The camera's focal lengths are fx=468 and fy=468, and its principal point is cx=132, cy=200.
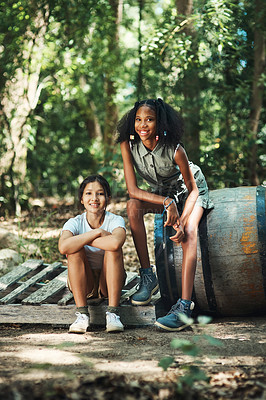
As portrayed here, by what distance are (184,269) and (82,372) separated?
122 cm

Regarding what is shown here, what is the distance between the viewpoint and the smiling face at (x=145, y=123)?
11.3 feet

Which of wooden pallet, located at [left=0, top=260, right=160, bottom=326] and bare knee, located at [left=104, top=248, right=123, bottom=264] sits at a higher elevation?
bare knee, located at [left=104, top=248, right=123, bottom=264]

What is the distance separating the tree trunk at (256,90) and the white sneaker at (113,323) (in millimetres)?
4307

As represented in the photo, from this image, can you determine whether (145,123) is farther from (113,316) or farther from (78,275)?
(113,316)

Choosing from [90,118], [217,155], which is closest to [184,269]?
[217,155]

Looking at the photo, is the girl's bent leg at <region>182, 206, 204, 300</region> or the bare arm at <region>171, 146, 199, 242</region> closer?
the girl's bent leg at <region>182, 206, 204, 300</region>

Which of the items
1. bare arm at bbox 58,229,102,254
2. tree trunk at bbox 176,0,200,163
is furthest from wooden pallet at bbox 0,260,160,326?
tree trunk at bbox 176,0,200,163

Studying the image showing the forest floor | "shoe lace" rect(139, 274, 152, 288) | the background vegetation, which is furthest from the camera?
the background vegetation

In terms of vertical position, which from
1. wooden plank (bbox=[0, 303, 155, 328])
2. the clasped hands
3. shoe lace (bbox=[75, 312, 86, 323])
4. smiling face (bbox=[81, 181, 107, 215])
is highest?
smiling face (bbox=[81, 181, 107, 215])

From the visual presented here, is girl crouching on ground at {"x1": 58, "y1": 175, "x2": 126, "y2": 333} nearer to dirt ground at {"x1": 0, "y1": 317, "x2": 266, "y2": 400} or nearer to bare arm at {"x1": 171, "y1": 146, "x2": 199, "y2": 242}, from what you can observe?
dirt ground at {"x1": 0, "y1": 317, "x2": 266, "y2": 400}

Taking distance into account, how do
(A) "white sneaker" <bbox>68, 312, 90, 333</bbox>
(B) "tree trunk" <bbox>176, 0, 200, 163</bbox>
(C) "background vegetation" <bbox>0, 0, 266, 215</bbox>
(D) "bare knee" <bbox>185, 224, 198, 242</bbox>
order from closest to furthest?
(A) "white sneaker" <bbox>68, 312, 90, 333</bbox> < (D) "bare knee" <bbox>185, 224, 198, 242</bbox> < (C) "background vegetation" <bbox>0, 0, 266, 215</bbox> < (B) "tree trunk" <bbox>176, 0, 200, 163</bbox>

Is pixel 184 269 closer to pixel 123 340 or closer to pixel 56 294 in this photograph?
pixel 123 340

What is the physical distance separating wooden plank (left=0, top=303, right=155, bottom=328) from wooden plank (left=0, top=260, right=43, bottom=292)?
0.42 meters

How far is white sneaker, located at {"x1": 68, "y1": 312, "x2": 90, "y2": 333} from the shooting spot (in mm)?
3211
